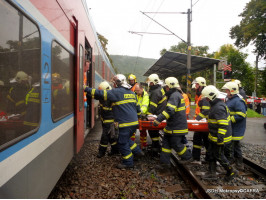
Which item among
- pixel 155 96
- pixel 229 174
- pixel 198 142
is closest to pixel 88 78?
pixel 155 96

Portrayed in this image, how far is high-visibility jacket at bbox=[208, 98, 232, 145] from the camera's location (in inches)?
159

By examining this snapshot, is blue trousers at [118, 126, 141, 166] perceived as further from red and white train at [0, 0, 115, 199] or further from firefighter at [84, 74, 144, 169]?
red and white train at [0, 0, 115, 199]

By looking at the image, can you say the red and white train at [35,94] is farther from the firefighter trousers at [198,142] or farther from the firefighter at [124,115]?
the firefighter trousers at [198,142]

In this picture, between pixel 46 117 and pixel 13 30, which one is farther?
pixel 46 117

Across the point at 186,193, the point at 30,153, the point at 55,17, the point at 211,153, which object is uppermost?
the point at 55,17

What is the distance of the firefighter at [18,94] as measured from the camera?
181 centimetres

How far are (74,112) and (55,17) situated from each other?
5.52ft

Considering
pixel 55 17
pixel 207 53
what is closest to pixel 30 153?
pixel 55 17

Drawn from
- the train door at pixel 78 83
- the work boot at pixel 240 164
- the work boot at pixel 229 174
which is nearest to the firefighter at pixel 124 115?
the train door at pixel 78 83

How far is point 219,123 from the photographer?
4.06 metres

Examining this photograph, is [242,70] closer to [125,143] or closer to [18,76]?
[125,143]

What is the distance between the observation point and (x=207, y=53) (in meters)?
33.0

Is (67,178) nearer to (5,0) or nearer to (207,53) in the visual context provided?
(5,0)

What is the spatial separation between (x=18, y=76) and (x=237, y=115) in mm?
4207
